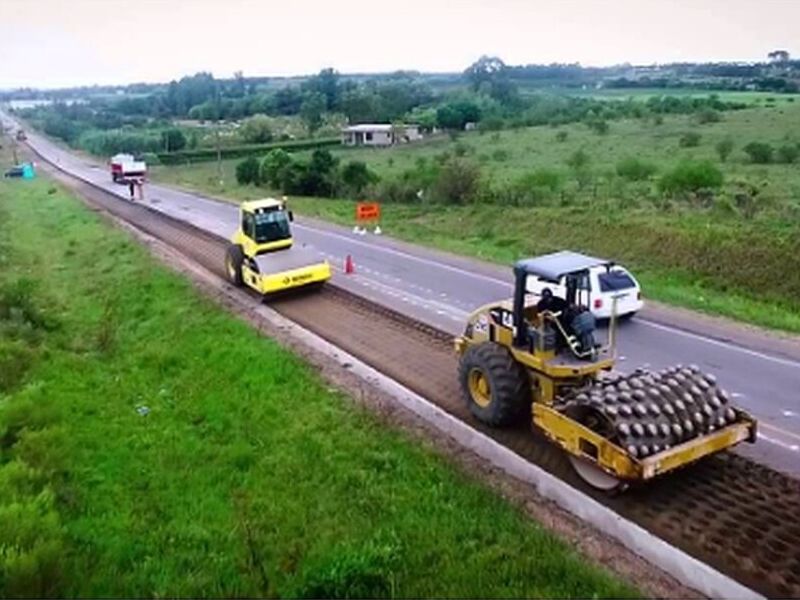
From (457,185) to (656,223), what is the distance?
13347mm

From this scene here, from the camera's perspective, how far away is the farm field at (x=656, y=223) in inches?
838

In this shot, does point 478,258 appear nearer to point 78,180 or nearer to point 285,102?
point 78,180

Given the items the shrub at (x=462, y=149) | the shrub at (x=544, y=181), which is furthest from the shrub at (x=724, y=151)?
the shrub at (x=462, y=149)

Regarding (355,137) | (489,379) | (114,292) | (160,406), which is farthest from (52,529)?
(355,137)

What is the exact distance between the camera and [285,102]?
134000mm

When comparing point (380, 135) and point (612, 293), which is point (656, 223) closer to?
point (612, 293)

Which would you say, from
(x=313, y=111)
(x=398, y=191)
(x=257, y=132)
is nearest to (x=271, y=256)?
(x=398, y=191)

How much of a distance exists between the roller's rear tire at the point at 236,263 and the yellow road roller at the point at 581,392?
10988 mm

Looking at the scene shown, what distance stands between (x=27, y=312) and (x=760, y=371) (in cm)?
1707

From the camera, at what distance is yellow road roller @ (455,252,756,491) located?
985cm

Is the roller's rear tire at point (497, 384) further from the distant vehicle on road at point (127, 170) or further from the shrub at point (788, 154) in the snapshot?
the distant vehicle on road at point (127, 170)

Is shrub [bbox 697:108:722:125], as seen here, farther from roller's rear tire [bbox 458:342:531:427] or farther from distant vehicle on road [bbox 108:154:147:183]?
roller's rear tire [bbox 458:342:531:427]

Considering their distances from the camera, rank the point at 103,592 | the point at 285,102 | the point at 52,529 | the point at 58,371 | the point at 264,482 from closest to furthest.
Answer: the point at 103,592
the point at 52,529
the point at 264,482
the point at 58,371
the point at 285,102

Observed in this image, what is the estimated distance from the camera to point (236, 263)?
22.5 metres
